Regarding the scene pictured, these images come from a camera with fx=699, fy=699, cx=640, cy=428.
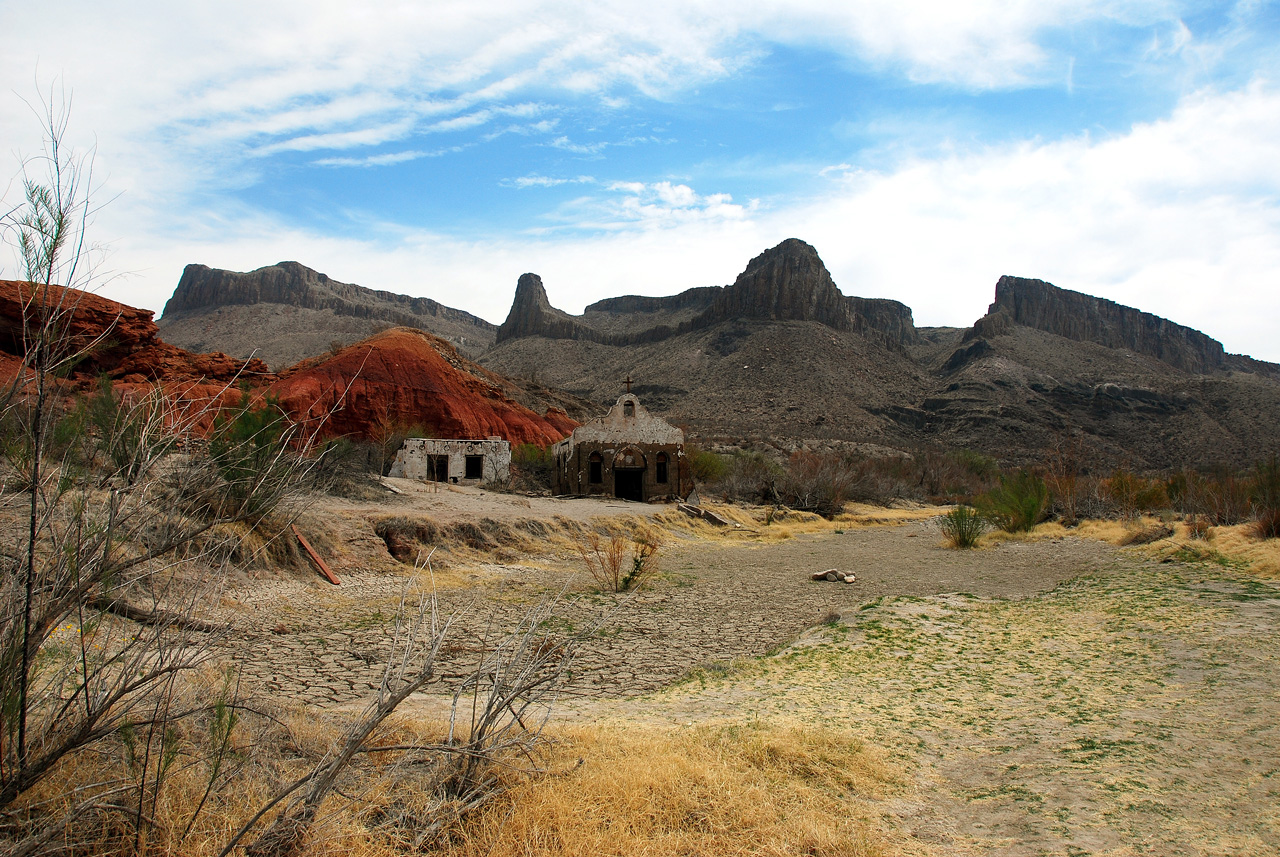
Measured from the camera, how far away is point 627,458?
29.4 meters

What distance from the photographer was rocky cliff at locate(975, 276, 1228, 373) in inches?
3932

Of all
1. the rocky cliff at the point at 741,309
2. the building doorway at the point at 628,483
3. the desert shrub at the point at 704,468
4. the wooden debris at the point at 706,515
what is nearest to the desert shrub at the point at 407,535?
the wooden debris at the point at 706,515

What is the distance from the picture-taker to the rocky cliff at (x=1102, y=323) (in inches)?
3932

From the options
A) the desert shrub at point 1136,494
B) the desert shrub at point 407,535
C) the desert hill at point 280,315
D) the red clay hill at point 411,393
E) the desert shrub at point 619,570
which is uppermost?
the desert hill at point 280,315

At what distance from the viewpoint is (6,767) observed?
2619 millimetres

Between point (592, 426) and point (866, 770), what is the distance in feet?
84.8

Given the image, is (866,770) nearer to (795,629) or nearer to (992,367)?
(795,629)

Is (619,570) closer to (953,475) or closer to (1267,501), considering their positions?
(1267,501)

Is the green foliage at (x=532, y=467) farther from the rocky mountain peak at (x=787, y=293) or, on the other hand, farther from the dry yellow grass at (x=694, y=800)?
the rocky mountain peak at (x=787, y=293)

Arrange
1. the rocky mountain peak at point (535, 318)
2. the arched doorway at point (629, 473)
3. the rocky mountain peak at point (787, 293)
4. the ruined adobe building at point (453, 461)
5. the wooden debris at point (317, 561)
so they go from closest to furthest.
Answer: the wooden debris at point (317, 561)
the arched doorway at point (629, 473)
the ruined adobe building at point (453, 461)
the rocky mountain peak at point (787, 293)
the rocky mountain peak at point (535, 318)

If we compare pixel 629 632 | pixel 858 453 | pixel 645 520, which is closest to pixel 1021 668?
pixel 629 632

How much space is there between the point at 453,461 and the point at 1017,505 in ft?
73.5

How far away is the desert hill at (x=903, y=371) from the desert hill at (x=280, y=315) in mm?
17361

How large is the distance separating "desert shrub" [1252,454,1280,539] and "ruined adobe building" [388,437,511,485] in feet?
83.9
